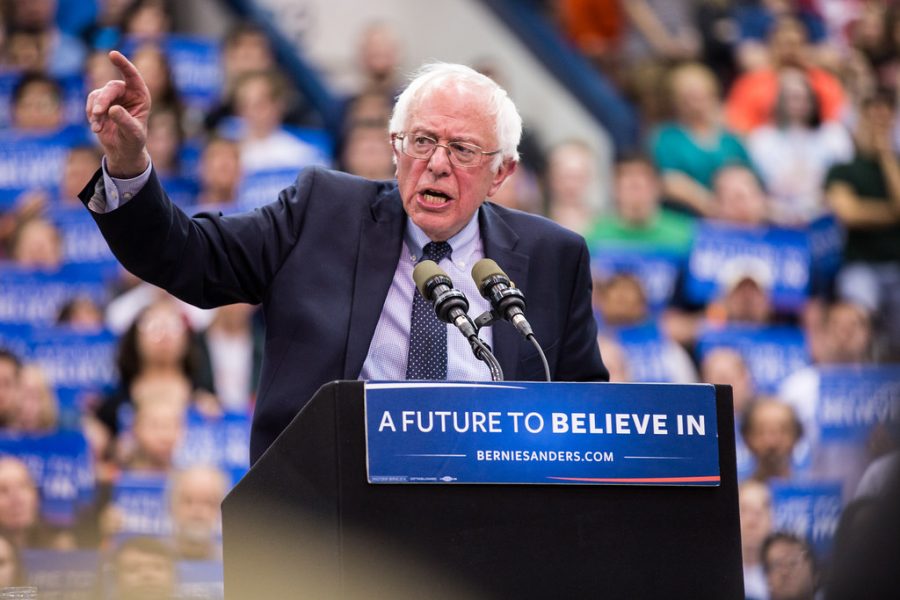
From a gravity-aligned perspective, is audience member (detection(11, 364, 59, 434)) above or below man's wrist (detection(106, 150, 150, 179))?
above

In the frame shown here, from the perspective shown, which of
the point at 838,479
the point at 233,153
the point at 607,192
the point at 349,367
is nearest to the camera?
the point at 349,367

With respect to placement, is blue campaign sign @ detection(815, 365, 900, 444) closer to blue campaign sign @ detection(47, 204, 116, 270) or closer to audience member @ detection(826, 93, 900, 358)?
audience member @ detection(826, 93, 900, 358)

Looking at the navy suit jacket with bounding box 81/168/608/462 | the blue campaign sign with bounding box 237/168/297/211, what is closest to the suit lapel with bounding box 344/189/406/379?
the navy suit jacket with bounding box 81/168/608/462

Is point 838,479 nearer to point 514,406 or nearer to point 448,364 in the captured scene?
point 448,364

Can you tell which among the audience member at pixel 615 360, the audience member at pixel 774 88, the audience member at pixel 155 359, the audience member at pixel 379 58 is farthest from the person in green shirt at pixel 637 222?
the audience member at pixel 155 359

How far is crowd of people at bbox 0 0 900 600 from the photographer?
22.0 ft

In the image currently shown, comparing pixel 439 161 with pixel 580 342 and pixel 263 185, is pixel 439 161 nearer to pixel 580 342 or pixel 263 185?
pixel 580 342

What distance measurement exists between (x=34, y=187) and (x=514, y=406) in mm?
6019

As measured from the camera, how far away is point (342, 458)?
2709 millimetres

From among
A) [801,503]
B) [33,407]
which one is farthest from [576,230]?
[33,407]

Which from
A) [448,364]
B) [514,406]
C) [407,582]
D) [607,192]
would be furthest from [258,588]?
[607,192]

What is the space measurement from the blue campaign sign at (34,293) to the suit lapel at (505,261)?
4351 millimetres

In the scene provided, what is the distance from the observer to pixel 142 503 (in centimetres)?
662

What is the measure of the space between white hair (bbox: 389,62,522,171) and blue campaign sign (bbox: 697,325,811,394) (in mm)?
4121
